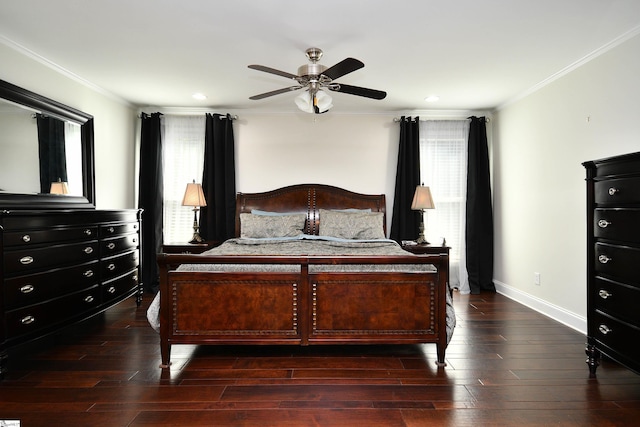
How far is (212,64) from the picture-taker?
3.34m

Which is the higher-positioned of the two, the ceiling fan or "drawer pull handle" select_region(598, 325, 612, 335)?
the ceiling fan

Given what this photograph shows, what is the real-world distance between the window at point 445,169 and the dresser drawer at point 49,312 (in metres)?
3.94

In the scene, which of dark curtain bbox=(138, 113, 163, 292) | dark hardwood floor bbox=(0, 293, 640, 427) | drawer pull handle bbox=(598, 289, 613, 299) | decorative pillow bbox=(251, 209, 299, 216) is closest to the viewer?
dark hardwood floor bbox=(0, 293, 640, 427)

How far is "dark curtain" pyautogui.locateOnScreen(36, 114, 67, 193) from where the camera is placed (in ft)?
10.4

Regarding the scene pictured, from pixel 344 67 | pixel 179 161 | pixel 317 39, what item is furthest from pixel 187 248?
pixel 344 67

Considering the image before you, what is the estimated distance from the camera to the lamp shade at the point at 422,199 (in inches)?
172

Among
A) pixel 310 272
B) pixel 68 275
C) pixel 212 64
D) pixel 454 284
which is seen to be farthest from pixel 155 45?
pixel 454 284

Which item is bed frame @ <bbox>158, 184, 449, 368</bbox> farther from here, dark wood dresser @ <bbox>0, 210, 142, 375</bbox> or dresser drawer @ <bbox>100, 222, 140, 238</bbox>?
dresser drawer @ <bbox>100, 222, 140, 238</bbox>

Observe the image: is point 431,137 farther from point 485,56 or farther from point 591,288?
point 591,288

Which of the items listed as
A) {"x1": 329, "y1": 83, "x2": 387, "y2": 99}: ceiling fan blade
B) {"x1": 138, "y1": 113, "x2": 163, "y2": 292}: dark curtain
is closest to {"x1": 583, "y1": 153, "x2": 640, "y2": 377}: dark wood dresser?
{"x1": 329, "y1": 83, "x2": 387, "y2": 99}: ceiling fan blade

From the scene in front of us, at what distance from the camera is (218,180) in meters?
4.71

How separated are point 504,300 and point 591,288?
80.5 inches

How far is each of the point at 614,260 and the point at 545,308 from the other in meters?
1.79

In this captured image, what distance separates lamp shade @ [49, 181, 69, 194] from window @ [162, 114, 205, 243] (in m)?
1.44
